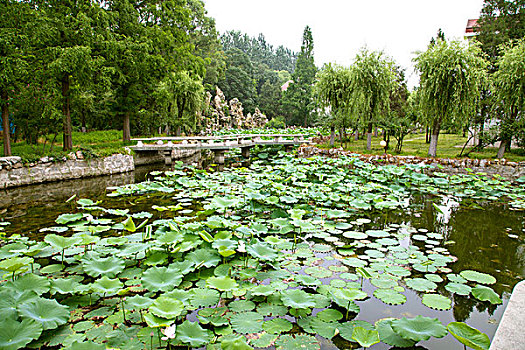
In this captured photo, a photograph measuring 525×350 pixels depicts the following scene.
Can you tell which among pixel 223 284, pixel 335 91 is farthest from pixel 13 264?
pixel 335 91

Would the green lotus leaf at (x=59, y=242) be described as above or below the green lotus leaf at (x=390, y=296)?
above

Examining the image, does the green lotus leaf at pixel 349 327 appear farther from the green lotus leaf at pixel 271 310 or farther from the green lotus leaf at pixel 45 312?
the green lotus leaf at pixel 45 312

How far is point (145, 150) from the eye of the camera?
13.2 m

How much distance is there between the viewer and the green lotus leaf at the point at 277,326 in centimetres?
209

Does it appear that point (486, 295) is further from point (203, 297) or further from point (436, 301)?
point (203, 297)

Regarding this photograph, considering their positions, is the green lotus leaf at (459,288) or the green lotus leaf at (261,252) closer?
the green lotus leaf at (459,288)

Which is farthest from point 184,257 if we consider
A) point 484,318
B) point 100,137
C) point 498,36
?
point 498,36

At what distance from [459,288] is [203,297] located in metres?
2.39

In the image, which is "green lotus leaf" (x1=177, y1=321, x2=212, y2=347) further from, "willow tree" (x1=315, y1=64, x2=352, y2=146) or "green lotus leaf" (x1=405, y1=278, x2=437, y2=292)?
"willow tree" (x1=315, y1=64, x2=352, y2=146)

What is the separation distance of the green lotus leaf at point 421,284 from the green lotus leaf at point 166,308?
2.19 metres

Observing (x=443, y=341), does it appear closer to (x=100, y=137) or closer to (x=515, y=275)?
(x=515, y=275)

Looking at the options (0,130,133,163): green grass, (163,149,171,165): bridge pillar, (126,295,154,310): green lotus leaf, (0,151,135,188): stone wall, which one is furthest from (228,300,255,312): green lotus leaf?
(163,149,171,165): bridge pillar

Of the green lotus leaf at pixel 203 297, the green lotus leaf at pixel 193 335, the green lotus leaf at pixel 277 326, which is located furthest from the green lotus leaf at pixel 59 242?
the green lotus leaf at pixel 277 326

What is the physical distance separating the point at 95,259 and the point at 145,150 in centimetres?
1127
